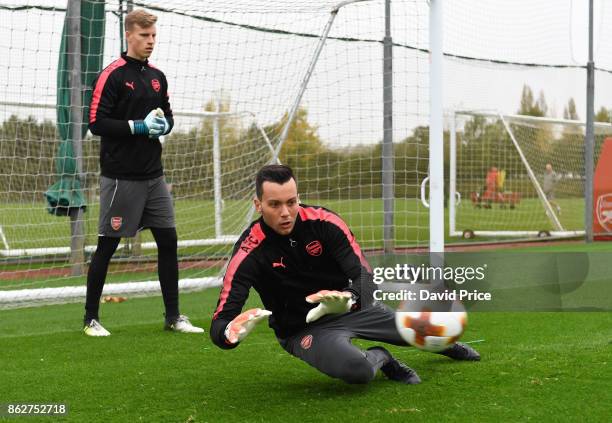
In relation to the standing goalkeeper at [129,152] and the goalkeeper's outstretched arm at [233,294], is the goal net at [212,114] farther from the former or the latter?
the goalkeeper's outstretched arm at [233,294]

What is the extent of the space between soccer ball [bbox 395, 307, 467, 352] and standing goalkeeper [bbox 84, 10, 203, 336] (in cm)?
194

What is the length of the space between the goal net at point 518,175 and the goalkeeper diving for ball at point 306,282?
33.6 ft

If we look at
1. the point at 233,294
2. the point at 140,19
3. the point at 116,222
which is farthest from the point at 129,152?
the point at 233,294

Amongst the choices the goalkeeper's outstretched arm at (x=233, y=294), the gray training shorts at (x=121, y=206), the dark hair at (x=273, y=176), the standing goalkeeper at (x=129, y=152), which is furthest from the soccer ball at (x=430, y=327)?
the gray training shorts at (x=121, y=206)

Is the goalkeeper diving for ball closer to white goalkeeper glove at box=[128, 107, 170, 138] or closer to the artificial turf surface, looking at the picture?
the artificial turf surface

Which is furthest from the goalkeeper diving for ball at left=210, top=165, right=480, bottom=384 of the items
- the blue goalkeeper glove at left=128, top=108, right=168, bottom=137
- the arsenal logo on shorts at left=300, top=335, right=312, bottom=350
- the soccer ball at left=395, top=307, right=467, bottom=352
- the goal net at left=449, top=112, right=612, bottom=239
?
the goal net at left=449, top=112, right=612, bottom=239

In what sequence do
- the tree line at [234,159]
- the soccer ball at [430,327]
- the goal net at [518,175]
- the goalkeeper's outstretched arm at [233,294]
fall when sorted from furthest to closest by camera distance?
the goal net at [518,175] → the tree line at [234,159] → the soccer ball at [430,327] → the goalkeeper's outstretched arm at [233,294]

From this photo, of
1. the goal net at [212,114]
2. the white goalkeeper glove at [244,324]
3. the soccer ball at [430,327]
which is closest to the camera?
the white goalkeeper glove at [244,324]

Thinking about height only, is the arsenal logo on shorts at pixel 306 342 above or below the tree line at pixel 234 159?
below

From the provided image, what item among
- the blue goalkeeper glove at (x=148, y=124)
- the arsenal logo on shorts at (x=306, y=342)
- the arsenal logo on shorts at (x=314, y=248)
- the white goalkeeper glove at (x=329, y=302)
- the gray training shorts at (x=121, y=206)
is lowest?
the arsenal logo on shorts at (x=306, y=342)

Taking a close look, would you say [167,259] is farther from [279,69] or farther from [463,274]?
[279,69]

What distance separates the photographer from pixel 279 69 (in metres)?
7.23

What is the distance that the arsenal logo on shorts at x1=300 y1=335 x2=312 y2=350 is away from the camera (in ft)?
11.1

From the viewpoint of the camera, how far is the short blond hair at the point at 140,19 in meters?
4.74
